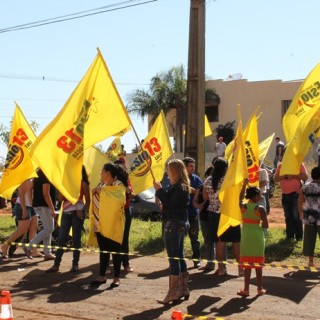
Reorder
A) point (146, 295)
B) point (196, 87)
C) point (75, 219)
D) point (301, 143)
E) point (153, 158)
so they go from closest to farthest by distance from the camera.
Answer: point (146, 295) < point (301, 143) < point (75, 219) < point (153, 158) < point (196, 87)

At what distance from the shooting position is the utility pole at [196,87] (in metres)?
14.1

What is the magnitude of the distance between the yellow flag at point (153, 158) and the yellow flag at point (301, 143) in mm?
3567

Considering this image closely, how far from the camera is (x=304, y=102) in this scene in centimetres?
1177

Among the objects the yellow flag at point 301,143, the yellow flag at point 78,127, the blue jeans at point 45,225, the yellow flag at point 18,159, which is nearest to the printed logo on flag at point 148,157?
the blue jeans at point 45,225

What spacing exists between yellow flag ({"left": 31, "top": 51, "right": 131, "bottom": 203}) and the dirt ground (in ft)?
4.42

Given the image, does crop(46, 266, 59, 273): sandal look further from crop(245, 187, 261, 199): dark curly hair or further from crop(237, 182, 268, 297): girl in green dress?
crop(245, 187, 261, 199): dark curly hair

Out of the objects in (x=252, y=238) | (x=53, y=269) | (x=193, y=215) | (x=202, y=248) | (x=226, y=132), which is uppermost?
(x=226, y=132)

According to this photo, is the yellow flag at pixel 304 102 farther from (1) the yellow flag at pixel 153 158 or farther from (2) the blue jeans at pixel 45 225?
(2) the blue jeans at pixel 45 225

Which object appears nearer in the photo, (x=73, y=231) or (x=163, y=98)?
(x=73, y=231)

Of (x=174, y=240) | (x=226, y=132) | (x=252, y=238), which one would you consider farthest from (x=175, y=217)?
(x=226, y=132)

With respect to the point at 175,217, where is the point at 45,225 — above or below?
below

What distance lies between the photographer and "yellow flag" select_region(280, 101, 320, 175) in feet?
33.8

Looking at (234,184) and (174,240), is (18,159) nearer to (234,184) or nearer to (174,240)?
(174,240)

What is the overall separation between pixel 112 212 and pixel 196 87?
15.9ft
